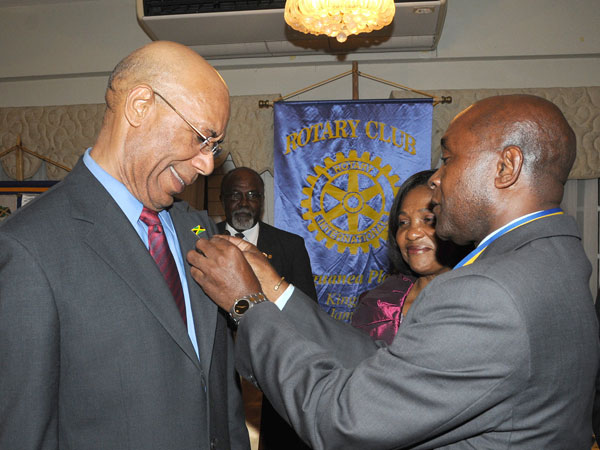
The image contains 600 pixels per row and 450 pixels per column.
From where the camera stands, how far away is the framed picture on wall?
4.69 m

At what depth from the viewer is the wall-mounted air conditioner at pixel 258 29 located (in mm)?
4211

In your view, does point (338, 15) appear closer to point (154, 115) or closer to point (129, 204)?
point (154, 115)

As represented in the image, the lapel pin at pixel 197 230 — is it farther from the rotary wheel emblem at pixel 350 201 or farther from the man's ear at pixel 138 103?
the rotary wheel emblem at pixel 350 201

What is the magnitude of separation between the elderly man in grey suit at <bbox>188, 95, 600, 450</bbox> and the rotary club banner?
3092mm

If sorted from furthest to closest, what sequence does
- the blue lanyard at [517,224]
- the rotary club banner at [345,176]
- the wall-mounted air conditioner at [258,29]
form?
the rotary club banner at [345,176] → the wall-mounted air conditioner at [258,29] → the blue lanyard at [517,224]

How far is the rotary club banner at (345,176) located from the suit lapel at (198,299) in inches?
112

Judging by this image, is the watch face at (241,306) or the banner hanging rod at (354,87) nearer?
the watch face at (241,306)

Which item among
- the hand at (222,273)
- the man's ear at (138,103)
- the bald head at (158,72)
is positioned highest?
the bald head at (158,72)

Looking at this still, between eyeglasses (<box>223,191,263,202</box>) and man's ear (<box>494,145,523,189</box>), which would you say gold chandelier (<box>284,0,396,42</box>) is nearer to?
eyeglasses (<box>223,191,263,202</box>)

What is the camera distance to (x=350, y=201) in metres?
4.48

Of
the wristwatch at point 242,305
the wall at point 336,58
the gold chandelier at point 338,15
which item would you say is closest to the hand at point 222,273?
the wristwatch at point 242,305

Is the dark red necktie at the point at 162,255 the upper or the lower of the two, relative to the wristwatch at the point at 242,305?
upper

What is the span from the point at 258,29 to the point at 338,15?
135 cm

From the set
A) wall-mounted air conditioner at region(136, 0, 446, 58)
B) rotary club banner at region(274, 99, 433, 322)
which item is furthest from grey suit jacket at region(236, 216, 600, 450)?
wall-mounted air conditioner at region(136, 0, 446, 58)
